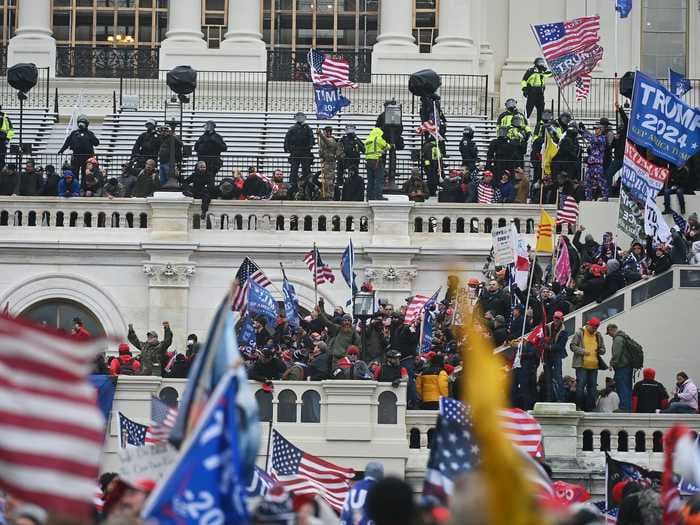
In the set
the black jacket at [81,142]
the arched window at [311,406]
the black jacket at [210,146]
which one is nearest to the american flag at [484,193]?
the black jacket at [210,146]

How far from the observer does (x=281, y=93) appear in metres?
61.2

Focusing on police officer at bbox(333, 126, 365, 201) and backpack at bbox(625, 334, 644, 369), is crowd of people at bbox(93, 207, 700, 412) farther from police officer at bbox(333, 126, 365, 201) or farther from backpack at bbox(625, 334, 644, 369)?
police officer at bbox(333, 126, 365, 201)

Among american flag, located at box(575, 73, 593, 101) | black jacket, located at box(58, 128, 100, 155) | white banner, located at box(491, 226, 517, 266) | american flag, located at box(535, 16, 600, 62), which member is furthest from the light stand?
american flag, located at box(575, 73, 593, 101)

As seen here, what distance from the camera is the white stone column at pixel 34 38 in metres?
62.3

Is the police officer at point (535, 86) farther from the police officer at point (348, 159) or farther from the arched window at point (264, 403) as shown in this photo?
the arched window at point (264, 403)

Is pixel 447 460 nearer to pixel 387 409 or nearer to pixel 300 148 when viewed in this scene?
pixel 387 409

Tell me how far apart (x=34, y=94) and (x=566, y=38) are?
16766 mm

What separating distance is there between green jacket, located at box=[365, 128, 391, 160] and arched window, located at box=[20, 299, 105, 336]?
5.76 meters

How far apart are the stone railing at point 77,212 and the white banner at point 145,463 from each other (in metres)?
27.7

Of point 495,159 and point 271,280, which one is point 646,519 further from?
point 495,159

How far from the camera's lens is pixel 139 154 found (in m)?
47.9

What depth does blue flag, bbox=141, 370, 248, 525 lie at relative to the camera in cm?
1443

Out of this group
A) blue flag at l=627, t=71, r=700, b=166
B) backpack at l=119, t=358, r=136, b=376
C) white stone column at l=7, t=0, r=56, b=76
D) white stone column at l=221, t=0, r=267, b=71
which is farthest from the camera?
white stone column at l=221, t=0, r=267, b=71

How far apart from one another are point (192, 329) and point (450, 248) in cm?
482
